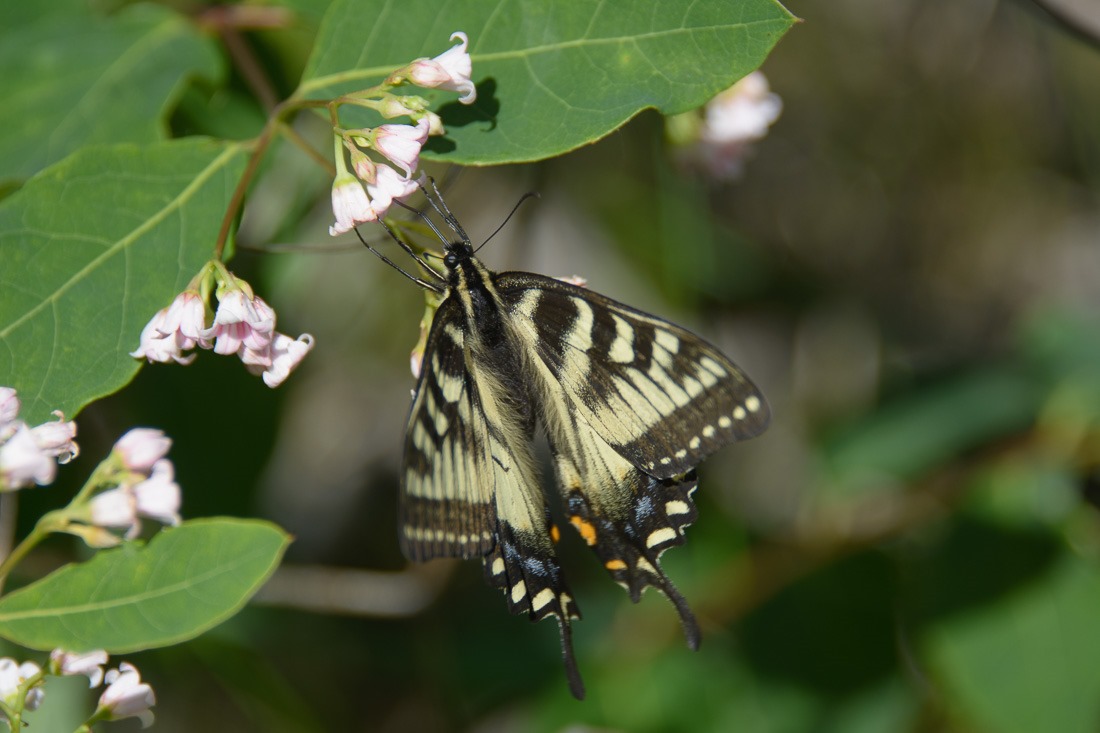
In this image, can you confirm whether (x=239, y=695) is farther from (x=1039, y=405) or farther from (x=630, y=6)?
(x=1039, y=405)

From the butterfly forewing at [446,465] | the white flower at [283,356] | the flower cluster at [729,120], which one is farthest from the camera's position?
the flower cluster at [729,120]

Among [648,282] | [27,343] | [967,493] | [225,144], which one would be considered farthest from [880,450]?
[27,343]

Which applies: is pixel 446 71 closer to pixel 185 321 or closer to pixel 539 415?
pixel 185 321

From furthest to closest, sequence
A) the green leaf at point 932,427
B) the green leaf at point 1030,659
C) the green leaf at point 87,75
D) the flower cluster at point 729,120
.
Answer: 1. the green leaf at point 932,427
2. the green leaf at point 1030,659
3. the flower cluster at point 729,120
4. the green leaf at point 87,75

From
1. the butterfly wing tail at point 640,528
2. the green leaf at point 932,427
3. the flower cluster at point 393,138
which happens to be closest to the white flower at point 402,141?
the flower cluster at point 393,138

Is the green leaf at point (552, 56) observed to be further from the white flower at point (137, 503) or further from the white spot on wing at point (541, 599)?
the white spot on wing at point (541, 599)

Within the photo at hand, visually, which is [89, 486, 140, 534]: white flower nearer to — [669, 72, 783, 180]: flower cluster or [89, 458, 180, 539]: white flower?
[89, 458, 180, 539]: white flower

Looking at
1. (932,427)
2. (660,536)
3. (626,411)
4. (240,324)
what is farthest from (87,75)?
(932,427)

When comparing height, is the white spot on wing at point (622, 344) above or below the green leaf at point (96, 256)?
below
